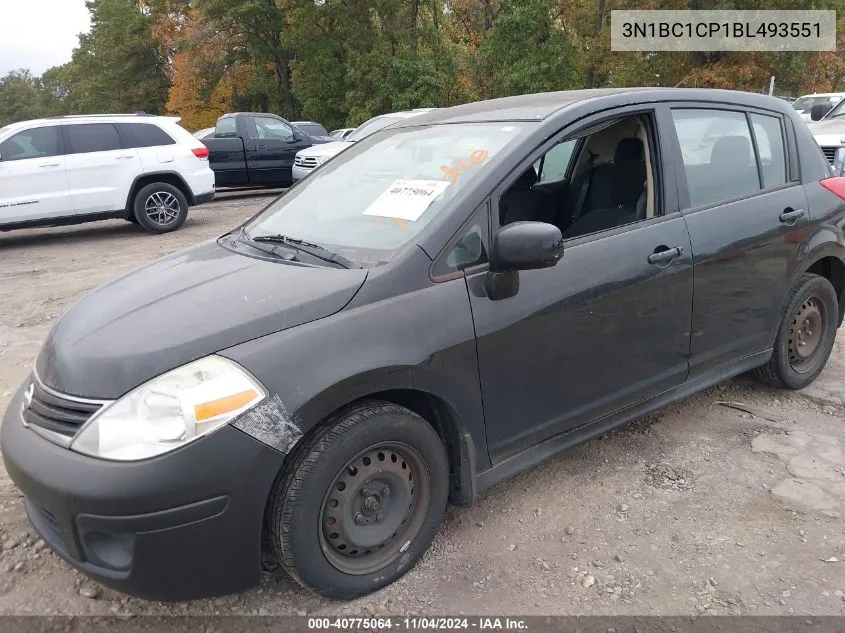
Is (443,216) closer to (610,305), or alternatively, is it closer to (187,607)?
(610,305)

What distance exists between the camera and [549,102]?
303 cm

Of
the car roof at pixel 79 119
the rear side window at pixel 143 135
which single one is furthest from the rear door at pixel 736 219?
the car roof at pixel 79 119

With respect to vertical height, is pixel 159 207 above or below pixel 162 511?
above

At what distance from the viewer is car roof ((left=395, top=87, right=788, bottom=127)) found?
9.67ft

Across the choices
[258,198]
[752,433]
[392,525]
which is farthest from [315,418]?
[258,198]

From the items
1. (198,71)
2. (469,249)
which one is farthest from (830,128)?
(198,71)

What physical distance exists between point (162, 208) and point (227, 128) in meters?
4.17

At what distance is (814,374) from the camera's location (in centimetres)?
406

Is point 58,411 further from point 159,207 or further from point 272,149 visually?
point 272,149

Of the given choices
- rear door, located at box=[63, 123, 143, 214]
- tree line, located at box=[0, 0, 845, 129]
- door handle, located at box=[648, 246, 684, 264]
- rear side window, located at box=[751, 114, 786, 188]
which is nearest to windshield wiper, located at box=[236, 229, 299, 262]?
door handle, located at box=[648, 246, 684, 264]

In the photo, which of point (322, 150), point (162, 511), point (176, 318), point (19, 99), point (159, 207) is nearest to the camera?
point (162, 511)

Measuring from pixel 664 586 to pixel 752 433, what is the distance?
1468 mm

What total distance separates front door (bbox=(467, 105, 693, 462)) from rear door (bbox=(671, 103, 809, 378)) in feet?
0.44

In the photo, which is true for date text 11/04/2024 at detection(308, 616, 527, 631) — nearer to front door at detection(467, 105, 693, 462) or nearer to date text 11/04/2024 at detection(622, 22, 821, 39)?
front door at detection(467, 105, 693, 462)
